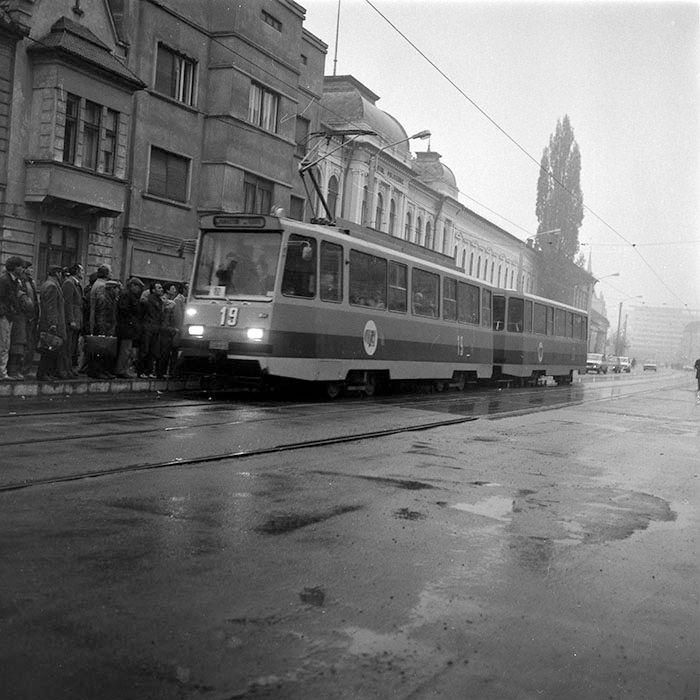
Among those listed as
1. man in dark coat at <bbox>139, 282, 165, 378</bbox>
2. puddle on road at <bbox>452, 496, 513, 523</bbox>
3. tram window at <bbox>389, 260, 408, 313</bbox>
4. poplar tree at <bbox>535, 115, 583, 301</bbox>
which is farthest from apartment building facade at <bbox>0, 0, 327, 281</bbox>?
poplar tree at <bbox>535, 115, 583, 301</bbox>

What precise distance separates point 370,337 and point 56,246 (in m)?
8.82

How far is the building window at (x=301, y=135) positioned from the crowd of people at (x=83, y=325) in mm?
15393

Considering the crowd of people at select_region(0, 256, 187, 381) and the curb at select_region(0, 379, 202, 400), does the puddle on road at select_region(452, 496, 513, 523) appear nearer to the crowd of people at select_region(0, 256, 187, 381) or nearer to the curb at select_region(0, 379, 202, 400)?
the curb at select_region(0, 379, 202, 400)

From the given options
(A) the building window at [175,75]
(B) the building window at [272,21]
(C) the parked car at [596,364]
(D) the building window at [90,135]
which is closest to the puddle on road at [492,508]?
(D) the building window at [90,135]

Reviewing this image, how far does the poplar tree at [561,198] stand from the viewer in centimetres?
6988

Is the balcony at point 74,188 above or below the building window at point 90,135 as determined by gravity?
below

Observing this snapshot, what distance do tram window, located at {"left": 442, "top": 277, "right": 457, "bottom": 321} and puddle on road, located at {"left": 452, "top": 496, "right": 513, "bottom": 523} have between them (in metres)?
15.0

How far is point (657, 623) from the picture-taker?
417cm

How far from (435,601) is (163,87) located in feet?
78.1

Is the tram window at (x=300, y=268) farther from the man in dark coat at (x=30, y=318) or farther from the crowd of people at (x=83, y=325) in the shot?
the man in dark coat at (x=30, y=318)

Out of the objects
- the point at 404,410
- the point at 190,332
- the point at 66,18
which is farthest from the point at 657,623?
the point at 66,18

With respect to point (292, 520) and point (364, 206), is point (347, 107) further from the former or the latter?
point (292, 520)

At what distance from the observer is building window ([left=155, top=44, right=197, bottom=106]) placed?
2539 cm

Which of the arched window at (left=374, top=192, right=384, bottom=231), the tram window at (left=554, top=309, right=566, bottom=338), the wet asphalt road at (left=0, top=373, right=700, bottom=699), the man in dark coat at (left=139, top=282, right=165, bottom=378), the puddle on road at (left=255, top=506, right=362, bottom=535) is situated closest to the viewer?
the wet asphalt road at (left=0, top=373, right=700, bottom=699)
